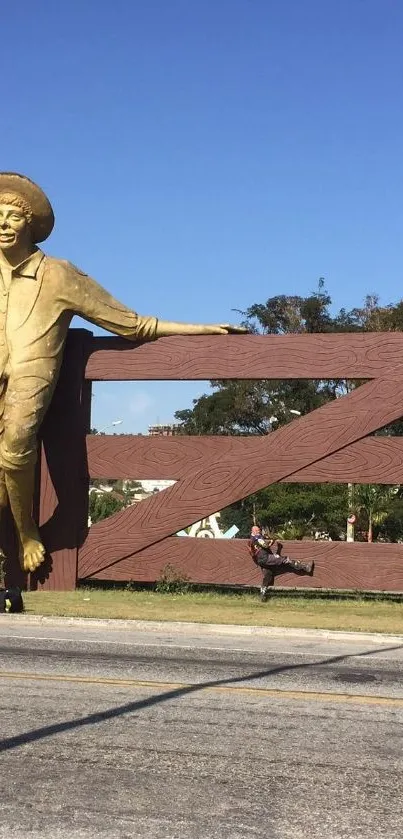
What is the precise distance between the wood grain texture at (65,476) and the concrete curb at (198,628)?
4320 mm

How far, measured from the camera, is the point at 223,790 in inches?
193

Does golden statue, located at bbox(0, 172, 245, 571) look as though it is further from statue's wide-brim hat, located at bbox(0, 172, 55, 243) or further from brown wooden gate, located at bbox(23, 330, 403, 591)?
brown wooden gate, located at bbox(23, 330, 403, 591)

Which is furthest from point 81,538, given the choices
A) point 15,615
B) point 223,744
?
point 223,744

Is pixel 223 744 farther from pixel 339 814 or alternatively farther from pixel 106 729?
pixel 339 814

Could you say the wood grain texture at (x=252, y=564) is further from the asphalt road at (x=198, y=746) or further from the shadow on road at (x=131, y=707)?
the shadow on road at (x=131, y=707)

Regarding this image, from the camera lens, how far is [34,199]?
56.9 feet

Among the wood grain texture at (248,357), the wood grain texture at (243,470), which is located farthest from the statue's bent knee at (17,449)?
the wood grain texture at (243,470)

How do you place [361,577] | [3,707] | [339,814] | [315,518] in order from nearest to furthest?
[339,814] < [3,707] < [361,577] < [315,518]

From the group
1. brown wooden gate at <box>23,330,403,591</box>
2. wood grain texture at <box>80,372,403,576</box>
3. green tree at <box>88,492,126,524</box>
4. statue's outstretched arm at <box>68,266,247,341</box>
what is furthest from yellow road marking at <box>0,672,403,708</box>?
green tree at <box>88,492,126,524</box>

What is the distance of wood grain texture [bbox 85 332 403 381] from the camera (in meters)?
16.9

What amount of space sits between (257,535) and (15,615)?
4947 mm

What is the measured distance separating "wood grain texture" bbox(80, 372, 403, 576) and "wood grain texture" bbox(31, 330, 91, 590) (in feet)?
1.26

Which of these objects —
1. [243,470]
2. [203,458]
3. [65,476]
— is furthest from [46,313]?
[243,470]

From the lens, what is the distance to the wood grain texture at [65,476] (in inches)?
705
